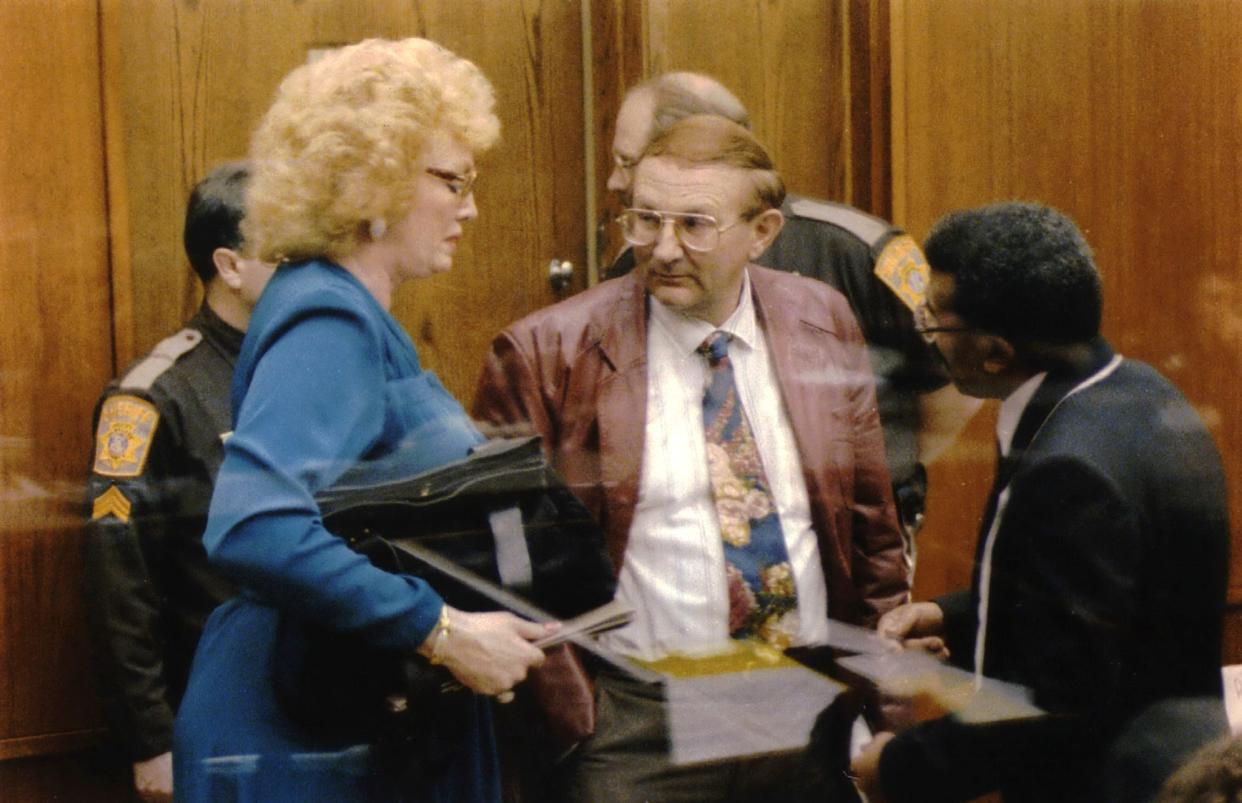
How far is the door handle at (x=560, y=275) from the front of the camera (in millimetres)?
1673

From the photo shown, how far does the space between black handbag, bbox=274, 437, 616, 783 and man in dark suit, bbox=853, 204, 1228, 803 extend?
0.44 m

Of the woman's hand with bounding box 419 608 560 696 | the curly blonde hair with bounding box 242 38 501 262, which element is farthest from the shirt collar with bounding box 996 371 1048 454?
the curly blonde hair with bounding box 242 38 501 262

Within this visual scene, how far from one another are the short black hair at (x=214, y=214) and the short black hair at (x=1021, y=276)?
72 centimetres

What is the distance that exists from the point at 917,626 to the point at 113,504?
841mm

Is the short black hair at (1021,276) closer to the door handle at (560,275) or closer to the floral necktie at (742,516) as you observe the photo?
the floral necktie at (742,516)

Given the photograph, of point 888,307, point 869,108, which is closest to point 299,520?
point 888,307

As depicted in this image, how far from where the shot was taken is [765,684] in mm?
1725

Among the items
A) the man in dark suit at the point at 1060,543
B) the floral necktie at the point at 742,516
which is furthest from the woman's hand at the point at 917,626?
the floral necktie at the point at 742,516

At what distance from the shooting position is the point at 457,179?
56.4 inches

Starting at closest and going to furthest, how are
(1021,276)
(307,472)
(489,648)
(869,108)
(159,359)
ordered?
(307,472)
(489,648)
(159,359)
(1021,276)
(869,108)

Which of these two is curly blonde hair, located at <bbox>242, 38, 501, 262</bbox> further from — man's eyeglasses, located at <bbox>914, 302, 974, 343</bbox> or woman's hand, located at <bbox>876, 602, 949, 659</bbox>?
woman's hand, located at <bbox>876, 602, 949, 659</bbox>

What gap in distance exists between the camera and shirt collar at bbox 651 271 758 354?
1.62m

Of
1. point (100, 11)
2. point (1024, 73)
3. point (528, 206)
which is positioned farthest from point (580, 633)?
point (1024, 73)

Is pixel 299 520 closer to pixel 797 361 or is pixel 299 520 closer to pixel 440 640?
pixel 440 640
